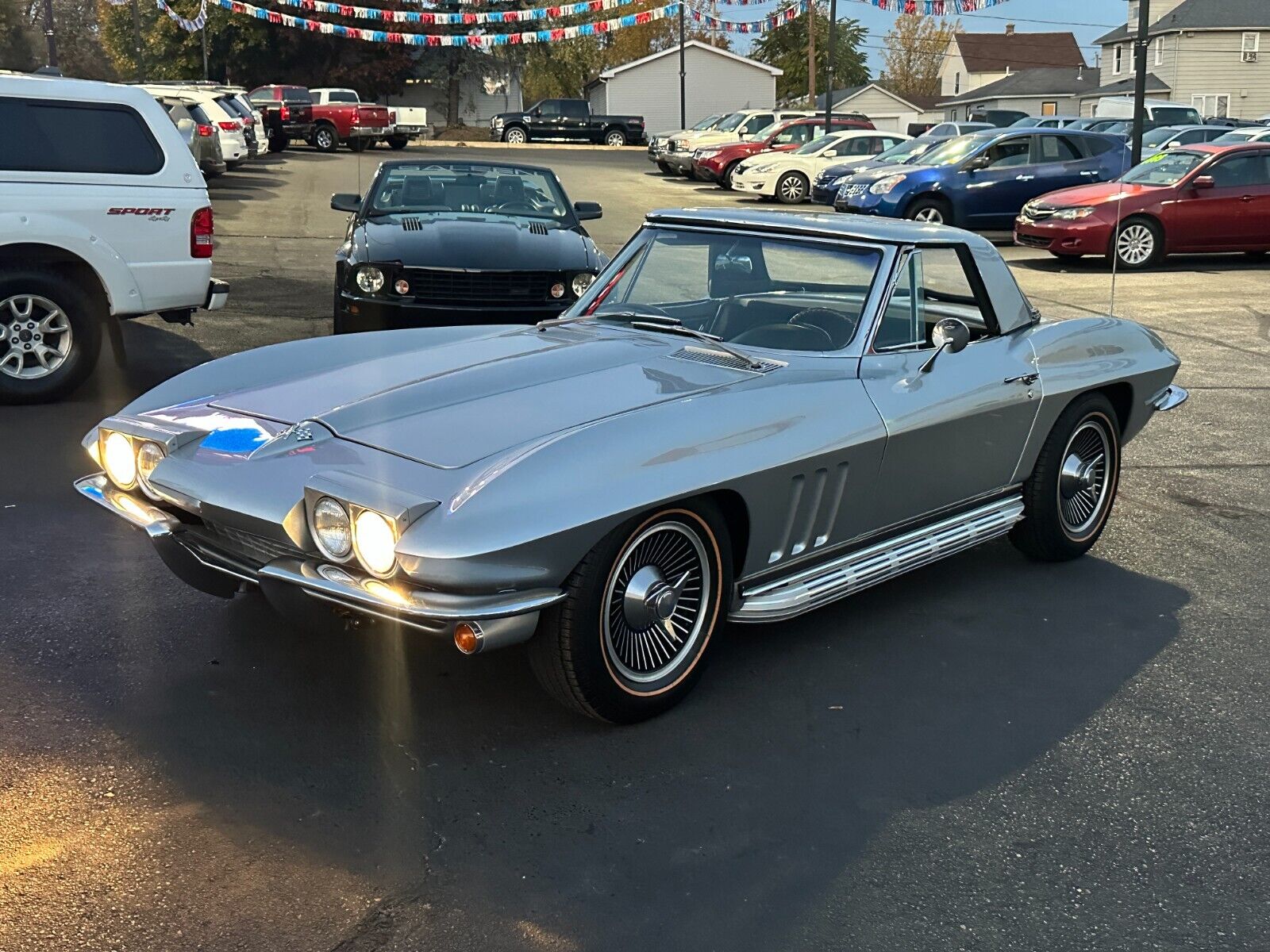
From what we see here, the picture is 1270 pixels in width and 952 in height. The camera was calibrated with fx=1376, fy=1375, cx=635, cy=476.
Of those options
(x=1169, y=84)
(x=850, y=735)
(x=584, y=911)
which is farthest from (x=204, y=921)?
(x=1169, y=84)

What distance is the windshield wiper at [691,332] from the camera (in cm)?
468

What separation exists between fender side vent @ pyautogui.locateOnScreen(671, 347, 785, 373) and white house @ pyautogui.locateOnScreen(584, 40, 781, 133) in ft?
215

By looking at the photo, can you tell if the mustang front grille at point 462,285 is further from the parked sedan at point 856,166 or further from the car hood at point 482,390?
the parked sedan at point 856,166

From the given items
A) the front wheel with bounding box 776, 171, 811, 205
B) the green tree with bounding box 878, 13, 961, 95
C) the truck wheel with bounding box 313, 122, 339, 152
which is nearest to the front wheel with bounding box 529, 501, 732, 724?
the front wheel with bounding box 776, 171, 811, 205

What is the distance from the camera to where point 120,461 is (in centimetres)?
443

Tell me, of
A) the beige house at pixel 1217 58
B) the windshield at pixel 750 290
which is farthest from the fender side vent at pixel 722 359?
the beige house at pixel 1217 58

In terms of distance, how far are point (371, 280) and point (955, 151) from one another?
13997 mm

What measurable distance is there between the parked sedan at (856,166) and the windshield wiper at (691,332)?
59.7ft

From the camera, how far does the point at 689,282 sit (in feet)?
17.4

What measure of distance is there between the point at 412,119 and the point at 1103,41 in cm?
3504

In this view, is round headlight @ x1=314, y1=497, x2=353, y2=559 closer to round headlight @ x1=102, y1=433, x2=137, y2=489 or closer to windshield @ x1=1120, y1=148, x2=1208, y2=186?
round headlight @ x1=102, y1=433, x2=137, y2=489

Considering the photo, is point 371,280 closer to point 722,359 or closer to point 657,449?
point 722,359

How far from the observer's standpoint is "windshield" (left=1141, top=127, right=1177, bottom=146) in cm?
2653

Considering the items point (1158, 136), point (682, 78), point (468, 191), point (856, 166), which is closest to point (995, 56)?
point (682, 78)
